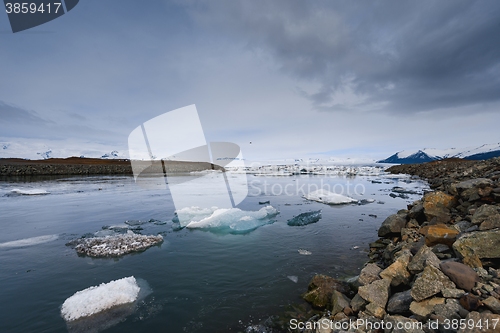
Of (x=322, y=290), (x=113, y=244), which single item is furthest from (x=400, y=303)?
(x=113, y=244)

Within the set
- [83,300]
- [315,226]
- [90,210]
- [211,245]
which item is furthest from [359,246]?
[90,210]

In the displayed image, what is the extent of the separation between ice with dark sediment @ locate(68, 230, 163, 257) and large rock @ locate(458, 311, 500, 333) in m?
7.56

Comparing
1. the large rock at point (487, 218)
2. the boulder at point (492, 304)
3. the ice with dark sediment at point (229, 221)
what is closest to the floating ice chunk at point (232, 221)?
the ice with dark sediment at point (229, 221)

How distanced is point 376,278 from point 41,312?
252 inches

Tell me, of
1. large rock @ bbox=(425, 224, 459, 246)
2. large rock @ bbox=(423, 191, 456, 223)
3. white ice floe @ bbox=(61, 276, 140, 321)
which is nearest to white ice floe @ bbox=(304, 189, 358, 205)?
large rock @ bbox=(423, 191, 456, 223)

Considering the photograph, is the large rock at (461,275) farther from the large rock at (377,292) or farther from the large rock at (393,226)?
the large rock at (393,226)

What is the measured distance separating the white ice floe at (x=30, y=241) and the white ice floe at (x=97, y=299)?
5016 millimetres

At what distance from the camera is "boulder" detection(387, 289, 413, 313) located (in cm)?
331

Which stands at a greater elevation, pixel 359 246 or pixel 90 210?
pixel 90 210

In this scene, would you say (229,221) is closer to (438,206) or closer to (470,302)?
(438,206)

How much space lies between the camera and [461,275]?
3232mm

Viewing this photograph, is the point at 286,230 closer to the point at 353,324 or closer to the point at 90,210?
the point at 353,324

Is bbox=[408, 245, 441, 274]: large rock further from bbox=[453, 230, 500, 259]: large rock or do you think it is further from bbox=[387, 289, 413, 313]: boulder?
bbox=[387, 289, 413, 313]: boulder

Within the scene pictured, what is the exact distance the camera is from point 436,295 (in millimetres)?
3176
